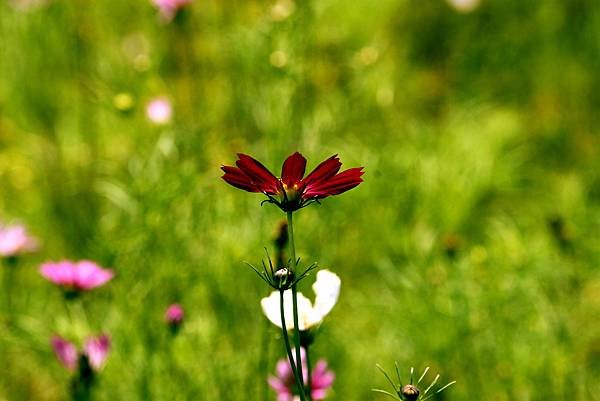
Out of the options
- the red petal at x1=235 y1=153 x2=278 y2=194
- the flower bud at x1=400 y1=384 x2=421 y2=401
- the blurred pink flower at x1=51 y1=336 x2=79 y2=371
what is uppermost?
the blurred pink flower at x1=51 y1=336 x2=79 y2=371

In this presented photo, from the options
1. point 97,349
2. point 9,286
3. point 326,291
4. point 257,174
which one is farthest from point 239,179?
point 9,286

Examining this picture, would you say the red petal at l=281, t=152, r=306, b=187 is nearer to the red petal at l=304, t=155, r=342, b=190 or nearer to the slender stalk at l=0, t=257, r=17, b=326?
the red petal at l=304, t=155, r=342, b=190

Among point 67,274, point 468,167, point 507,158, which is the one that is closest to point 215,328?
point 67,274

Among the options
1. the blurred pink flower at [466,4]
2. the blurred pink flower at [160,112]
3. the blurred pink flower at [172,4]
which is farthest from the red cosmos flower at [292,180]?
the blurred pink flower at [466,4]

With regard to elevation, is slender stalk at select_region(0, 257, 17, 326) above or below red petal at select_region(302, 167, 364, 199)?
above

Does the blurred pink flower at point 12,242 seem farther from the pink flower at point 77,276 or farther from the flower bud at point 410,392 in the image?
the flower bud at point 410,392

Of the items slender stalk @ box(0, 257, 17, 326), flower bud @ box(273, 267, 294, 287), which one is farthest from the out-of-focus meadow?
flower bud @ box(273, 267, 294, 287)

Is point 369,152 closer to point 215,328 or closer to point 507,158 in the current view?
point 507,158
